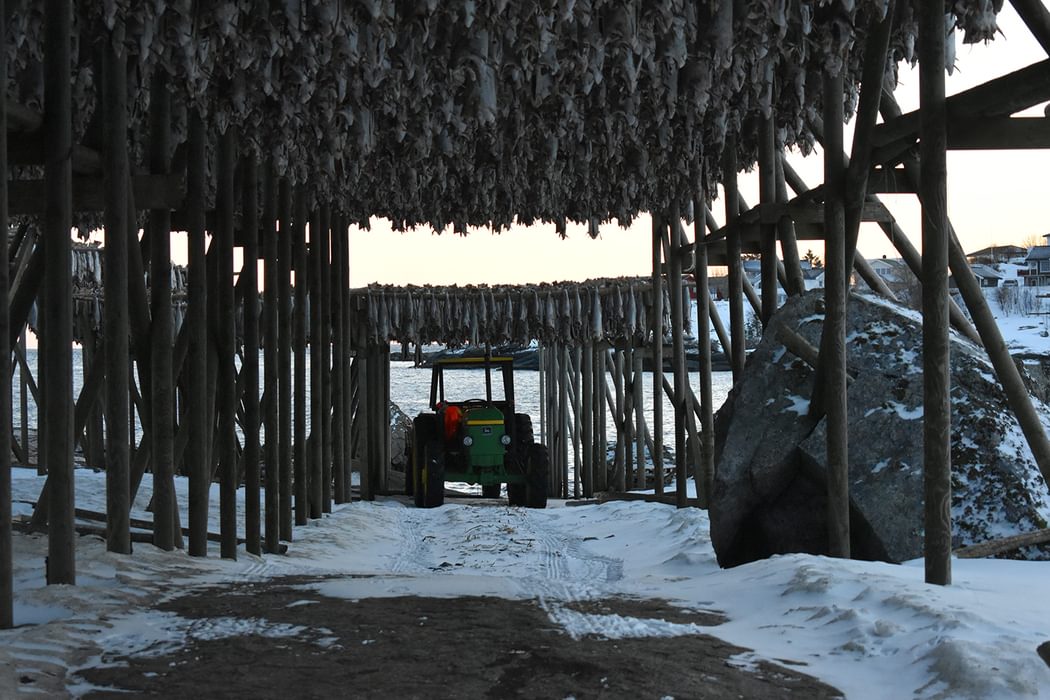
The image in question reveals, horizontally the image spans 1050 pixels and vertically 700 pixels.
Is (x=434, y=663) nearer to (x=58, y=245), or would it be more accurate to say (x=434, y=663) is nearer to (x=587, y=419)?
(x=58, y=245)

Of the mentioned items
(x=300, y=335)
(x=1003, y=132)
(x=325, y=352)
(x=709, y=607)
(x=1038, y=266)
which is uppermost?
(x=1038, y=266)

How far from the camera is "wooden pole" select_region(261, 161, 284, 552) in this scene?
28.2 feet

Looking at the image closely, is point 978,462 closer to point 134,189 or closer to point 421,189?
point 134,189

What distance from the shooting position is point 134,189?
242 inches

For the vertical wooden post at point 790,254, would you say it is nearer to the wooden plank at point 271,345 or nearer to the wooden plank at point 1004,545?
the wooden plank at point 1004,545

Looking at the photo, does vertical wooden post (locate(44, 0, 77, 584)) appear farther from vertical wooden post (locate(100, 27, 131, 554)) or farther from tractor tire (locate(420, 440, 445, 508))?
tractor tire (locate(420, 440, 445, 508))

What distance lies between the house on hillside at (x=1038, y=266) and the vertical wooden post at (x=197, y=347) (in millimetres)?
67479

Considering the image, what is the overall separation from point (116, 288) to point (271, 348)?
3.14m

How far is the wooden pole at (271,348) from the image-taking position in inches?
338

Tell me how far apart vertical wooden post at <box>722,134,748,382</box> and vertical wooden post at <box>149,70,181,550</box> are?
4276mm

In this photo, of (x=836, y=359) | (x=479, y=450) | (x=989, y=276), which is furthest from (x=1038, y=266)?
(x=836, y=359)

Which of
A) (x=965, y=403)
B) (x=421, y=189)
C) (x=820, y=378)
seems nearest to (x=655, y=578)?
(x=820, y=378)

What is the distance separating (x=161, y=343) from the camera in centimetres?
643

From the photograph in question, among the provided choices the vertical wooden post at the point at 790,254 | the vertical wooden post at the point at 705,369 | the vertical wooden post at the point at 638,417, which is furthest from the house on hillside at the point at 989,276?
the vertical wooden post at the point at 790,254
